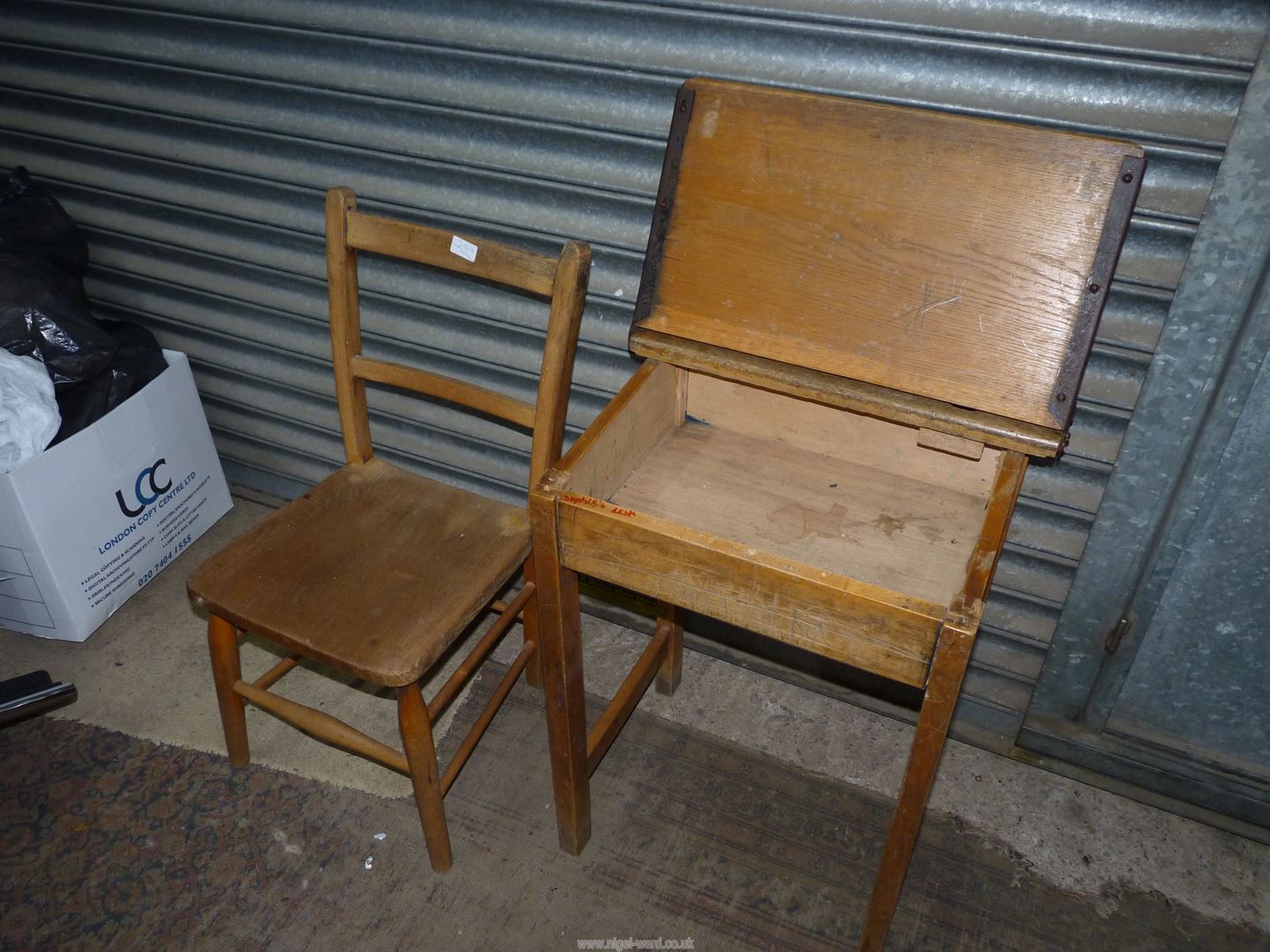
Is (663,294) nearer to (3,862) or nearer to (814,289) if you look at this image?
(814,289)

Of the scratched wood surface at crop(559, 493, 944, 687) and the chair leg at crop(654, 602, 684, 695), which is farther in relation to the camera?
the chair leg at crop(654, 602, 684, 695)

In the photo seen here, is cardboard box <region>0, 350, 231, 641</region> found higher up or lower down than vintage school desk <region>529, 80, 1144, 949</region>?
lower down

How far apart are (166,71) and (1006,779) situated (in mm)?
2512

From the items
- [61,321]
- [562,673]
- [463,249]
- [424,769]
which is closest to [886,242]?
[463,249]

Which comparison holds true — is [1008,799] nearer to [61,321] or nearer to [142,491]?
[142,491]

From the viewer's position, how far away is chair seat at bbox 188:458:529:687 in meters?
1.67

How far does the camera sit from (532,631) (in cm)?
217

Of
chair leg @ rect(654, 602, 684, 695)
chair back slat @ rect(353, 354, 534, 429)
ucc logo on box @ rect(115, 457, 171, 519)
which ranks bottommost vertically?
chair leg @ rect(654, 602, 684, 695)

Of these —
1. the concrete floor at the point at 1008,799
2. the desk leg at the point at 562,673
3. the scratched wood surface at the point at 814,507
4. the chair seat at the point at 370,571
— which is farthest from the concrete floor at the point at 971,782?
the scratched wood surface at the point at 814,507

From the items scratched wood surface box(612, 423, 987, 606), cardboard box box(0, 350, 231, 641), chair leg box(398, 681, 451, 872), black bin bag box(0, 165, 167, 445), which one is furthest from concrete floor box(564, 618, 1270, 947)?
black bin bag box(0, 165, 167, 445)

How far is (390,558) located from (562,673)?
437 millimetres

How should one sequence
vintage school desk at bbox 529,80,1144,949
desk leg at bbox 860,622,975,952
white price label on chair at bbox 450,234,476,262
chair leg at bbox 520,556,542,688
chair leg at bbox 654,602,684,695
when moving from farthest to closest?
1. chair leg at bbox 654,602,684,695
2. chair leg at bbox 520,556,542,688
3. white price label on chair at bbox 450,234,476,262
4. vintage school desk at bbox 529,80,1144,949
5. desk leg at bbox 860,622,975,952

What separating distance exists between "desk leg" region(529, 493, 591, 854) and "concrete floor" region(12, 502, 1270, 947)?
433mm

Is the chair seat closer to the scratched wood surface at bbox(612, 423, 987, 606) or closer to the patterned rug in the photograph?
the scratched wood surface at bbox(612, 423, 987, 606)
